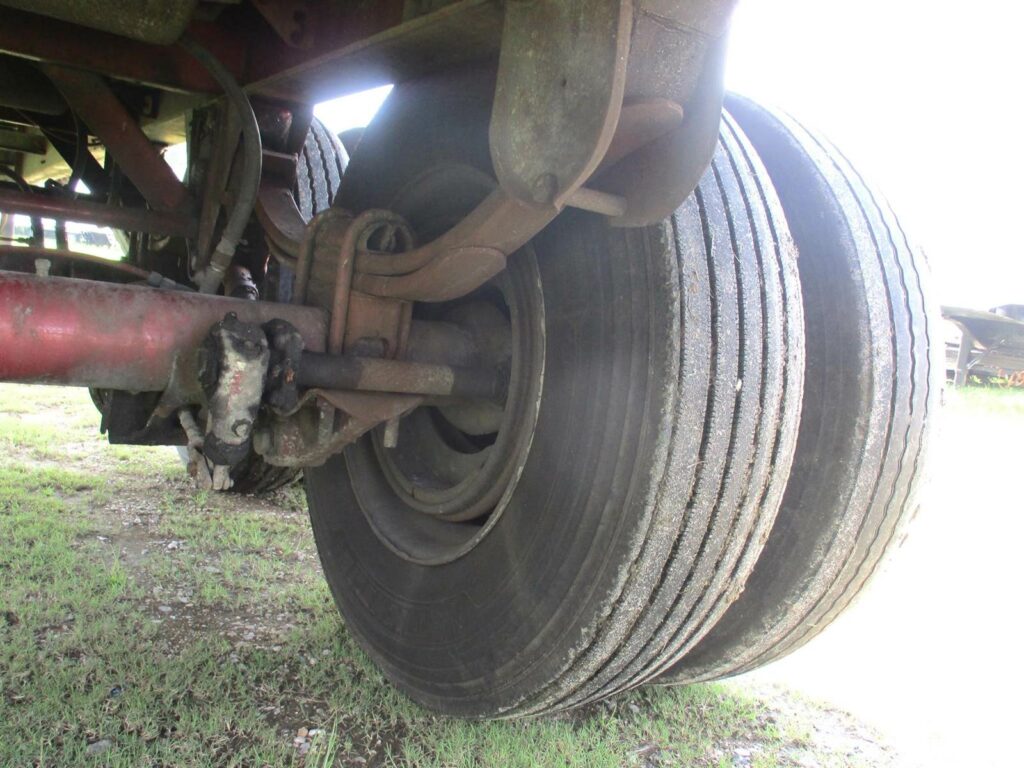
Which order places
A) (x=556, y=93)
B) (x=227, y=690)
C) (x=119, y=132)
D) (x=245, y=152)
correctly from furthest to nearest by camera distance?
1. (x=119, y=132)
2. (x=245, y=152)
3. (x=227, y=690)
4. (x=556, y=93)

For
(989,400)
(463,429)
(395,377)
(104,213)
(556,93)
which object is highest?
(556,93)

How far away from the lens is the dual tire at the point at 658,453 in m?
1.26

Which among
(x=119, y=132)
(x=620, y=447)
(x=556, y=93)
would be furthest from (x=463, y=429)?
(x=119, y=132)

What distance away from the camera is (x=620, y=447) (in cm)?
129

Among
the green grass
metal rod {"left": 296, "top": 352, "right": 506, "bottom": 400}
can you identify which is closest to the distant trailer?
the green grass

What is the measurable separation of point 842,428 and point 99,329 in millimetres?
1327

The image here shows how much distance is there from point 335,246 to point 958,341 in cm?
774

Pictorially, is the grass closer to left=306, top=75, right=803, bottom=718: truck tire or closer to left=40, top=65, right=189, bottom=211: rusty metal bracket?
left=306, top=75, right=803, bottom=718: truck tire

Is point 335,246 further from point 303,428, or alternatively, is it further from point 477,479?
point 477,479

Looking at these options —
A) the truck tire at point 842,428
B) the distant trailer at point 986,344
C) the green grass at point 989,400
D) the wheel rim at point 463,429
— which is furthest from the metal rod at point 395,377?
the distant trailer at point 986,344

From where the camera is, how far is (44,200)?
2.26 meters

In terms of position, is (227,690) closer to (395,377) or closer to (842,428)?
(395,377)

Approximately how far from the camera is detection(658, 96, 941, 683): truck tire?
1.51m

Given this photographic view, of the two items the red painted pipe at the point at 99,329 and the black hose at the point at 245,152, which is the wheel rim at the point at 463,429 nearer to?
the black hose at the point at 245,152
